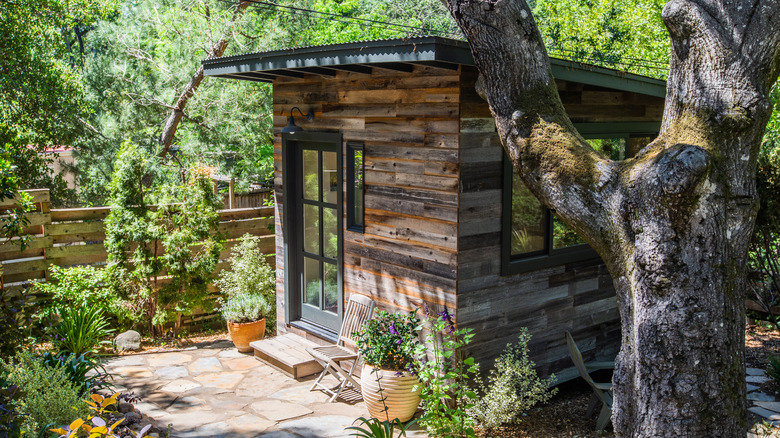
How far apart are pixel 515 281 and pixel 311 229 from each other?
2.42 m

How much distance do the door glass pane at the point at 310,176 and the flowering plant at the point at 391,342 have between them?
1.97m

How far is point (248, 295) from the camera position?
7711 mm

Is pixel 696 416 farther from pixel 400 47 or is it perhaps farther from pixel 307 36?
pixel 307 36

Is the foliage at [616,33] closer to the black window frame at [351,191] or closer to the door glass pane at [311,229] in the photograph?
the door glass pane at [311,229]

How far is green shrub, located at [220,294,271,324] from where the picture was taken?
7395 mm

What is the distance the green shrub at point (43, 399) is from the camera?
4.22 m

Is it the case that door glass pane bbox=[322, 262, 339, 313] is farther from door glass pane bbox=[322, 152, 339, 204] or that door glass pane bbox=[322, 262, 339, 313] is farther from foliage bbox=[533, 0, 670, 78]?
foliage bbox=[533, 0, 670, 78]

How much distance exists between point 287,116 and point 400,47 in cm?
248

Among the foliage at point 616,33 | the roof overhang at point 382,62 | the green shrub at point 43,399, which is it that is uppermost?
the foliage at point 616,33

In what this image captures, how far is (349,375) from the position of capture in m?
5.85

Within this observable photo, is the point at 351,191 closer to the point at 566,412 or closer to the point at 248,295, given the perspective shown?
the point at 248,295

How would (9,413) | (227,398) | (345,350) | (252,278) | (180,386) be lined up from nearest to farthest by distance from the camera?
(9,413) → (227,398) → (345,350) → (180,386) → (252,278)

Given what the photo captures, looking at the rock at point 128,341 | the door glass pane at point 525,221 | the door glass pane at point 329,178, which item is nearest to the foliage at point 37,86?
the rock at point 128,341

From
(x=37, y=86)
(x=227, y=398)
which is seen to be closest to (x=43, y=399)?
(x=227, y=398)
